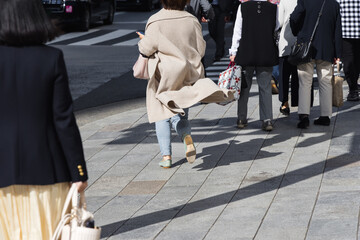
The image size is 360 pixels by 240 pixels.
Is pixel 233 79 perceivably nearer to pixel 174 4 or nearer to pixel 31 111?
pixel 174 4

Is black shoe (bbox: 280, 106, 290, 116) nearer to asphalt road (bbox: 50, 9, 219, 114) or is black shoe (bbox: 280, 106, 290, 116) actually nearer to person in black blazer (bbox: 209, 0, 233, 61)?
asphalt road (bbox: 50, 9, 219, 114)

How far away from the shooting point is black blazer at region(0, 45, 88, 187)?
3818 mm

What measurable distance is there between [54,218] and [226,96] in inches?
149

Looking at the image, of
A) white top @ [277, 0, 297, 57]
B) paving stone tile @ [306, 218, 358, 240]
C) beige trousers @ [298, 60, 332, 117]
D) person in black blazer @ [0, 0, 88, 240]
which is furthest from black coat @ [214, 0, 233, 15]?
person in black blazer @ [0, 0, 88, 240]

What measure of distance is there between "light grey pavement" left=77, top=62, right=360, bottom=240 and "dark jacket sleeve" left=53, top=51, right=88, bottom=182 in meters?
1.88

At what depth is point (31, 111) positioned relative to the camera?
383cm

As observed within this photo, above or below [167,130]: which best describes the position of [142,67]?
above

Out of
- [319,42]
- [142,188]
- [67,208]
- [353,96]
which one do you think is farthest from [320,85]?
[67,208]

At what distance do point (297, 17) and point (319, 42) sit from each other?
39 cm

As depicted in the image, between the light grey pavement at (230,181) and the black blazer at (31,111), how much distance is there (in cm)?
197

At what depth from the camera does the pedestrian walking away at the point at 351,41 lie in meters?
10.9

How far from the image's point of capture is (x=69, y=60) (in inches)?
687

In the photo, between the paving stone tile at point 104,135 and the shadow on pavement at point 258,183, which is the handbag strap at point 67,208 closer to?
the shadow on pavement at point 258,183

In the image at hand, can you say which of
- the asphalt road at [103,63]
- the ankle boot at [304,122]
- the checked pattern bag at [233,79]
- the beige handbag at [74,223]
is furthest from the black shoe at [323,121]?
the beige handbag at [74,223]
